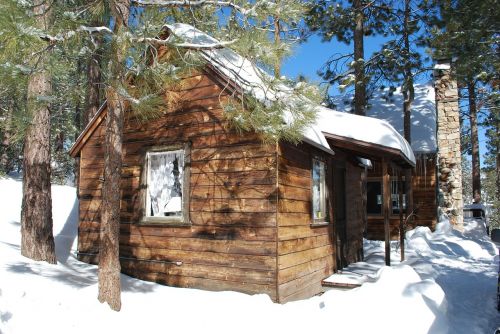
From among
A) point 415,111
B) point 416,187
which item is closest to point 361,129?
point 416,187

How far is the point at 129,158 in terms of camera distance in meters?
8.32

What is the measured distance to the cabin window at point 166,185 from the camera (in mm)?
7562

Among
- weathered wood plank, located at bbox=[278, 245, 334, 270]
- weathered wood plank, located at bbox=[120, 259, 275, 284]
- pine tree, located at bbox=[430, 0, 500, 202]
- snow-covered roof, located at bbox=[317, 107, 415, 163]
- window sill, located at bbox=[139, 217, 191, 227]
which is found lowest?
weathered wood plank, located at bbox=[120, 259, 275, 284]

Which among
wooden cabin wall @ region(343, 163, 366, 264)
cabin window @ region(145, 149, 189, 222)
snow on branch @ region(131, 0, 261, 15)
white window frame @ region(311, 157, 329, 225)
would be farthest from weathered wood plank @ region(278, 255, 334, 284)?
snow on branch @ region(131, 0, 261, 15)

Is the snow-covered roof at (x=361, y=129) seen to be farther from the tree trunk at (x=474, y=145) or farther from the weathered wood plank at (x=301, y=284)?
the tree trunk at (x=474, y=145)

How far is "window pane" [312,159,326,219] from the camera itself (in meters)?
8.43

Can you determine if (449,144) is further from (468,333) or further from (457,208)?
(468,333)

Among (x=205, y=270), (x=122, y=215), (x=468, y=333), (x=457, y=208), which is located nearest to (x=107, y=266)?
(x=205, y=270)

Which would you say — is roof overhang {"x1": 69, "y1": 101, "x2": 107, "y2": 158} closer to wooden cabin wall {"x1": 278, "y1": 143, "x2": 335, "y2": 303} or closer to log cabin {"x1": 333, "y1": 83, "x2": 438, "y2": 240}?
wooden cabin wall {"x1": 278, "y1": 143, "x2": 335, "y2": 303}

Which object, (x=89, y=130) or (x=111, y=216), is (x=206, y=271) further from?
(x=89, y=130)

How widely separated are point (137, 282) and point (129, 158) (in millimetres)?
2446

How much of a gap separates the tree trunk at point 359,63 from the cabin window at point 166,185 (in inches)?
373

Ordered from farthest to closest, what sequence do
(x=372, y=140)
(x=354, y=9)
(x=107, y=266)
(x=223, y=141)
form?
1. (x=354, y=9)
2. (x=372, y=140)
3. (x=223, y=141)
4. (x=107, y=266)

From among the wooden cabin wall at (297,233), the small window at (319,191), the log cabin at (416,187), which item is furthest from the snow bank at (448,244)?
the wooden cabin wall at (297,233)
